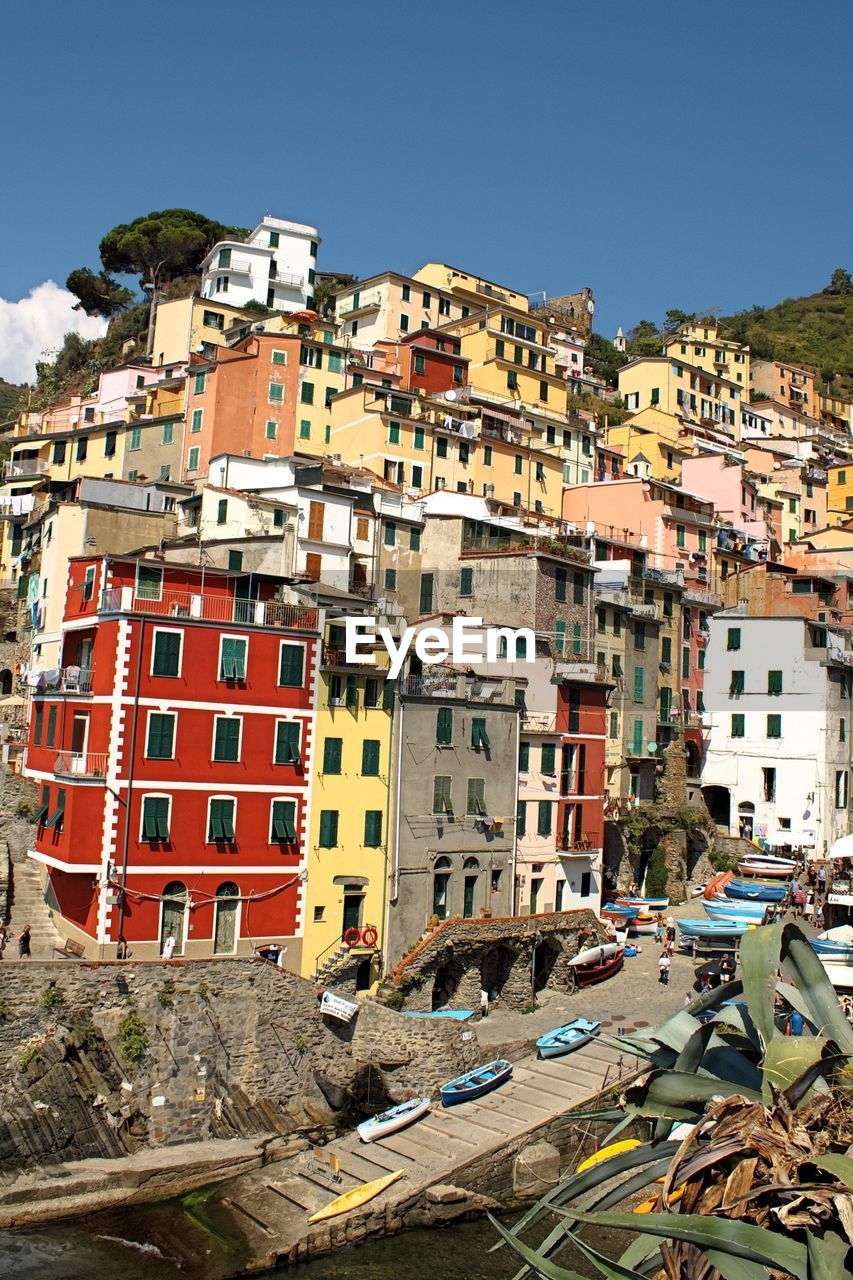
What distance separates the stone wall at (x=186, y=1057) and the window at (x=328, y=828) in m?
5.47

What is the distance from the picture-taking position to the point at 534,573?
5469 centimetres

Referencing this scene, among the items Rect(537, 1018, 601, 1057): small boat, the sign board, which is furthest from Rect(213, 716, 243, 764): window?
Rect(537, 1018, 601, 1057): small boat

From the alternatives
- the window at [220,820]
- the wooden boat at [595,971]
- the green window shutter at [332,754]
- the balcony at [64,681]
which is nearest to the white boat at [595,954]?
the wooden boat at [595,971]

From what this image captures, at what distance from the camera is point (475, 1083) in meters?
37.3

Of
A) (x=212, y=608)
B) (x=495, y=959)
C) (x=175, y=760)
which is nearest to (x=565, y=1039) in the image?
(x=495, y=959)

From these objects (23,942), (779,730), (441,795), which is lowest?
(23,942)

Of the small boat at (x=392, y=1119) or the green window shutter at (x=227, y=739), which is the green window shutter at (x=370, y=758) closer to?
the green window shutter at (x=227, y=739)

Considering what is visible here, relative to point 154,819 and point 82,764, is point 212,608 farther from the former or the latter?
point 154,819

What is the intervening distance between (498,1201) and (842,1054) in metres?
28.5

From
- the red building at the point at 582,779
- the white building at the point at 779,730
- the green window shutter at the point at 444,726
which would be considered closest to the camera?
the green window shutter at the point at 444,726

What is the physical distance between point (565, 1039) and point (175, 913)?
14190 mm

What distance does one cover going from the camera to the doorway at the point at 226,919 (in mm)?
39594

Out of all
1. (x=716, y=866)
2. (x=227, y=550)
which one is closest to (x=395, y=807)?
(x=227, y=550)

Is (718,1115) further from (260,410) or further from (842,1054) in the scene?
(260,410)
